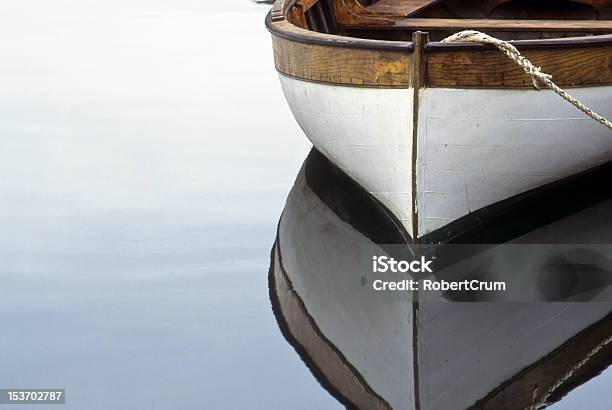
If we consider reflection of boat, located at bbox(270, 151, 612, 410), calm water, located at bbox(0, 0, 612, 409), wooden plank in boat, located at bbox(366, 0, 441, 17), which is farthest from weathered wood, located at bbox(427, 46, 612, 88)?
wooden plank in boat, located at bbox(366, 0, 441, 17)

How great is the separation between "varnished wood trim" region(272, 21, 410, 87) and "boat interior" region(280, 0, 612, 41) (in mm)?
766

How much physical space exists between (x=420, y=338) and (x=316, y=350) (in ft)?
1.46

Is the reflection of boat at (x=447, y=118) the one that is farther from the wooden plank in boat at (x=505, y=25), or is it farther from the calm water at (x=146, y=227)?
the wooden plank in boat at (x=505, y=25)

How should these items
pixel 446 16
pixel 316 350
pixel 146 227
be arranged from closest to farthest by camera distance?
pixel 316 350, pixel 146 227, pixel 446 16

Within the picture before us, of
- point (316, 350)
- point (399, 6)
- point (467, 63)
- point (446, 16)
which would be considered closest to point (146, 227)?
point (316, 350)

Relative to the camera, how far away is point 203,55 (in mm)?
11117

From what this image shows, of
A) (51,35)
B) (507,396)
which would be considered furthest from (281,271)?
(51,35)

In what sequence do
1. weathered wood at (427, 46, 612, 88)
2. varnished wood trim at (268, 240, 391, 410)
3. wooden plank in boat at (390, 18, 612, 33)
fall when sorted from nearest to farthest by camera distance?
1. varnished wood trim at (268, 240, 391, 410)
2. weathered wood at (427, 46, 612, 88)
3. wooden plank in boat at (390, 18, 612, 33)

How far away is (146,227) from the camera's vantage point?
5734 millimetres

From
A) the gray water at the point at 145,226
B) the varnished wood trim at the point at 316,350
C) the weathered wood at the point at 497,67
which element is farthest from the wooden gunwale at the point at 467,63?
the gray water at the point at 145,226

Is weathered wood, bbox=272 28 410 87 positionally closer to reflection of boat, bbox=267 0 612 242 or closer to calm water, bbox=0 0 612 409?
reflection of boat, bbox=267 0 612 242

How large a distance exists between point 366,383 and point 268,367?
18.0 inches

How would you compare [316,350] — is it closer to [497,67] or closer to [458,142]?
[458,142]

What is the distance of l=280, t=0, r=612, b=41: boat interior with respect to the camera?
633cm
